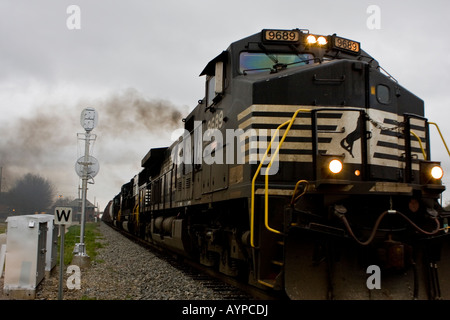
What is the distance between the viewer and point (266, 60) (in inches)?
284

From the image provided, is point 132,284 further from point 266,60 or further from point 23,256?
point 266,60

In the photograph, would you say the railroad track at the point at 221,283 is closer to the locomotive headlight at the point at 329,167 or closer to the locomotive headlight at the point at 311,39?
the locomotive headlight at the point at 329,167

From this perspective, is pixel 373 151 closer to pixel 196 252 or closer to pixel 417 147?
pixel 417 147

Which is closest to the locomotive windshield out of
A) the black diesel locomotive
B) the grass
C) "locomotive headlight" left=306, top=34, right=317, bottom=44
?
the black diesel locomotive

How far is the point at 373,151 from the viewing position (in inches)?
239

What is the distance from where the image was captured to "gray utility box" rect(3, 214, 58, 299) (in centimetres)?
768

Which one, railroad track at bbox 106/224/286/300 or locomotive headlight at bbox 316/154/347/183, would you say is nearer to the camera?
locomotive headlight at bbox 316/154/347/183

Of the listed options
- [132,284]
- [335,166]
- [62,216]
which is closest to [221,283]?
[132,284]

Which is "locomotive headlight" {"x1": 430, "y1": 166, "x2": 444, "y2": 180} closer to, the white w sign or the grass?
the white w sign

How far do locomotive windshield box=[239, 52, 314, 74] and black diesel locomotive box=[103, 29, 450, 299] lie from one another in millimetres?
19

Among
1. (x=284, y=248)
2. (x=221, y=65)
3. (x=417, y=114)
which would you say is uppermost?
(x=221, y=65)

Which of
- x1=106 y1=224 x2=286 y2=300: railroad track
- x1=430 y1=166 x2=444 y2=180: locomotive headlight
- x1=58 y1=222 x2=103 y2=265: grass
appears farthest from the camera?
x1=58 y1=222 x2=103 y2=265: grass
